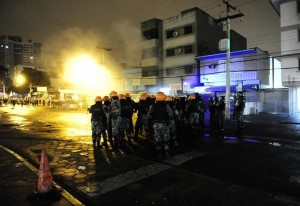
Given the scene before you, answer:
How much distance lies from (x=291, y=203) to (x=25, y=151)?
808cm

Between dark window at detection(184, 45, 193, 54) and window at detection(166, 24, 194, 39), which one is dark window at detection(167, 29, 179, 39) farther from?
dark window at detection(184, 45, 193, 54)

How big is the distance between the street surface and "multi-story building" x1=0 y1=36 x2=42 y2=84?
443ft

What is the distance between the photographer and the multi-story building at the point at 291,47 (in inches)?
1014

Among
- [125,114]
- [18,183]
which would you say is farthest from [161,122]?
[18,183]

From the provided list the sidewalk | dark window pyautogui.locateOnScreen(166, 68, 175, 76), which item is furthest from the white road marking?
dark window pyautogui.locateOnScreen(166, 68, 175, 76)

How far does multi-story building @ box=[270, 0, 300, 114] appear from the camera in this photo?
25.8 m

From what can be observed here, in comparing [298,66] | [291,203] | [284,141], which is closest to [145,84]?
[298,66]

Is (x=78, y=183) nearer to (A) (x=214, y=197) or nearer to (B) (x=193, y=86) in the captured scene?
(A) (x=214, y=197)

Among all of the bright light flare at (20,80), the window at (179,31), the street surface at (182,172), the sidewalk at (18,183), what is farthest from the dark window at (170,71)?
the bright light flare at (20,80)

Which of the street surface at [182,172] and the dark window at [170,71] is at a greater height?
the dark window at [170,71]

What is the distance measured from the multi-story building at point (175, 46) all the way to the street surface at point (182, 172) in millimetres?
27734

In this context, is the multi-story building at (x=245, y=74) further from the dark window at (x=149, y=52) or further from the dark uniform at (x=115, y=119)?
the dark uniform at (x=115, y=119)

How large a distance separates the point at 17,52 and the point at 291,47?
14725cm

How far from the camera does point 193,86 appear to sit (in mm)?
37125
